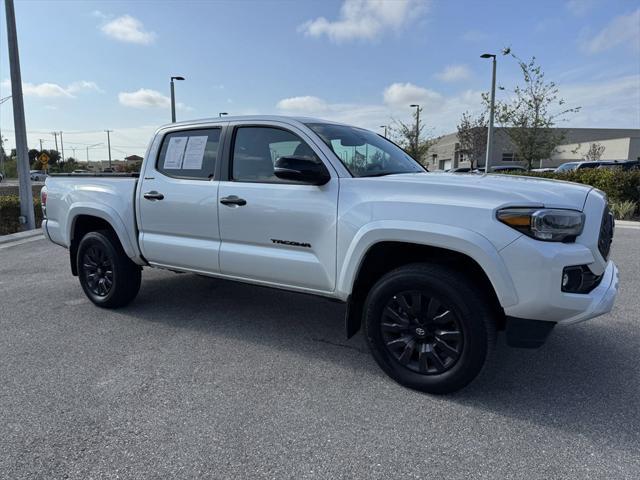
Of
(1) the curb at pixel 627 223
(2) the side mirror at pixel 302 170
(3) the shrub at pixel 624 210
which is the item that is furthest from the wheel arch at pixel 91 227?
(3) the shrub at pixel 624 210

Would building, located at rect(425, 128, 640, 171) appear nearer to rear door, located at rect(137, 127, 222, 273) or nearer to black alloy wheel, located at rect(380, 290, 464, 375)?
rear door, located at rect(137, 127, 222, 273)

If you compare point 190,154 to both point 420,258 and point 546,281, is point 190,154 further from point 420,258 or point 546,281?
point 546,281

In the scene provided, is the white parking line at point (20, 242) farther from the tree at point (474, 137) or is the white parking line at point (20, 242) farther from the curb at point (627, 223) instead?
the tree at point (474, 137)

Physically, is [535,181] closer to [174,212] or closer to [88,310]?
[174,212]

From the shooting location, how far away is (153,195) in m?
4.27

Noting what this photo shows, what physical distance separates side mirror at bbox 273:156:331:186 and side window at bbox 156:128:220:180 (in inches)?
40.8

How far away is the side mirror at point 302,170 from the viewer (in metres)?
3.16

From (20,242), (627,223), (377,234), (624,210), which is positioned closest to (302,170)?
(377,234)

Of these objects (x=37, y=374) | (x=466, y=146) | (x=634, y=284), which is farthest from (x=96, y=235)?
(x=466, y=146)

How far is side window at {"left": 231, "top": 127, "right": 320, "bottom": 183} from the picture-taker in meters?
3.66

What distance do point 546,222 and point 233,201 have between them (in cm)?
228

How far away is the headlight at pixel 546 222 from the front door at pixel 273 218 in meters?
1.18

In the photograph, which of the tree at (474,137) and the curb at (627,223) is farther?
the tree at (474,137)

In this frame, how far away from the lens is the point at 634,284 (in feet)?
18.3
